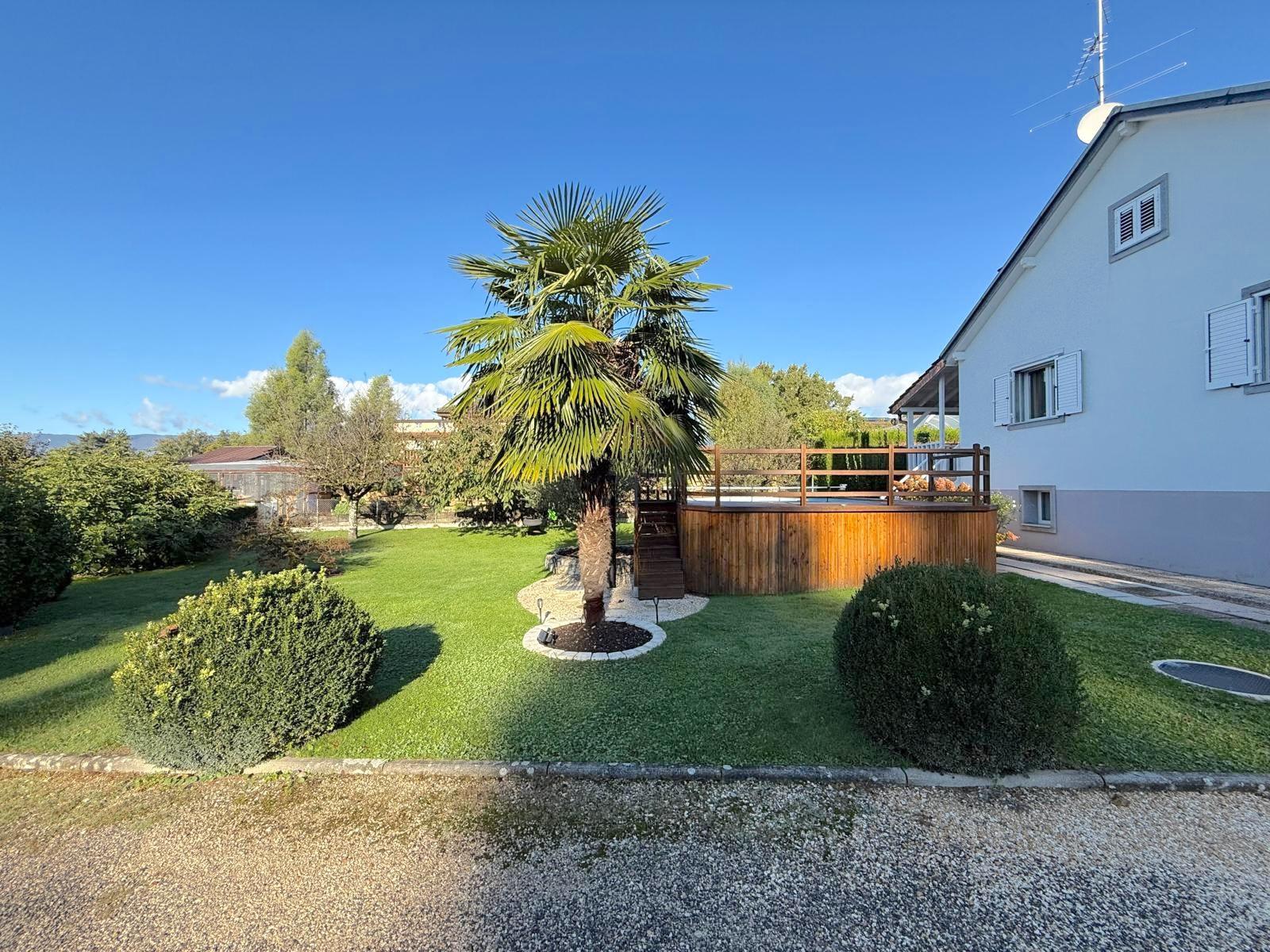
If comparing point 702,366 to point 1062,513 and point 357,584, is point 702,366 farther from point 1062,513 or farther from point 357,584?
point 1062,513

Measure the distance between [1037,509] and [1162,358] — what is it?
13.5ft

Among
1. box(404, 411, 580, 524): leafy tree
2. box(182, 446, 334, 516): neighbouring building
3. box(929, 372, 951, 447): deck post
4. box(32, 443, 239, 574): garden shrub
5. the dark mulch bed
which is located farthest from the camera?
box(182, 446, 334, 516): neighbouring building

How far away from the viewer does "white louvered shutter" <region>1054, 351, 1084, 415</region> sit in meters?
11.0

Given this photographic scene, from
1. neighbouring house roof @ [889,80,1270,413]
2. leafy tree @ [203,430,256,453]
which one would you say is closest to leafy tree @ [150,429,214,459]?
leafy tree @ [203,430,256,453]

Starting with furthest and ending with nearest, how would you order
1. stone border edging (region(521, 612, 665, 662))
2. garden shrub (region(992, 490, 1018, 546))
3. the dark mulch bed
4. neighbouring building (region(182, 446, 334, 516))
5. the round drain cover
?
neighbouring building (region(182, 446, 334, 516)), garden shrub (region(992, 490, 1018, 546)), the dark mulch bed, stone border edging (region(521, 612, 665, 662)), the round drain cover

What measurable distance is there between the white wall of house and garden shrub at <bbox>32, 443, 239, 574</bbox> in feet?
65.8

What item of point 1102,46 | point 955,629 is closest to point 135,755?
point 955,629

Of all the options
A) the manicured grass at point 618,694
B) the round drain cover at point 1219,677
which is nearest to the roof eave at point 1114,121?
the round drain cover at point 1219,677

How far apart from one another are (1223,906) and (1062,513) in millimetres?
11412

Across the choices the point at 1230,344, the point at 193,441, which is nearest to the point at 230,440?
the point at 193,441

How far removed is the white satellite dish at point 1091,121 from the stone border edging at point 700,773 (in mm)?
14065

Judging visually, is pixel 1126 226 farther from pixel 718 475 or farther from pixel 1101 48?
pixel 718 475

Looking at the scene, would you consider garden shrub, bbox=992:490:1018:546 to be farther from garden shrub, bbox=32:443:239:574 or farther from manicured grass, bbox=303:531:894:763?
garden shrub, bbox=32:443:239:574

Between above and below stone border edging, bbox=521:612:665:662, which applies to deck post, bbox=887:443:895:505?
above
